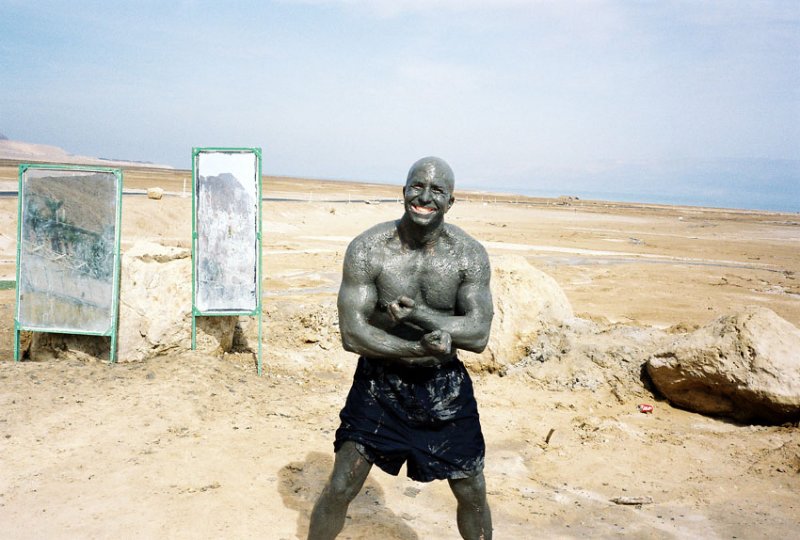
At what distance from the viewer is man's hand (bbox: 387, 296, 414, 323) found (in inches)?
118

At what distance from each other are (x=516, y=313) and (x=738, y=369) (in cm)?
259

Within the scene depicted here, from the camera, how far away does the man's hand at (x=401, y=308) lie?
3008mm

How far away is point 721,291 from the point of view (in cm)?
1495

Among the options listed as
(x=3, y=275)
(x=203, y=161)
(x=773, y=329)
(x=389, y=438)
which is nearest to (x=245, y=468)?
(x=389, y=438)

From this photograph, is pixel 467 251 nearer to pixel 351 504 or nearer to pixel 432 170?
pixel 432 170

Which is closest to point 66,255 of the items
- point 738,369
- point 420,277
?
point 420,277

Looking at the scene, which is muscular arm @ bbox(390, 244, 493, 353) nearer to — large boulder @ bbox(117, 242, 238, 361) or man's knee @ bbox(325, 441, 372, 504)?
man's knee @ bbox(325, 441, 372, 504)

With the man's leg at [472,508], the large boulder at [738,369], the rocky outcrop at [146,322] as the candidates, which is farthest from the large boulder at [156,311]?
the large boulder at [738,369]

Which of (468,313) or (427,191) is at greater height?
(427,191)

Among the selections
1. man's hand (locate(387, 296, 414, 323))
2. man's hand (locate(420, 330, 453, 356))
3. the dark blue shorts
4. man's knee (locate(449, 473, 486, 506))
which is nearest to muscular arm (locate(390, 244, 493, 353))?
man's hand (locate(387, 296, 414, 323))

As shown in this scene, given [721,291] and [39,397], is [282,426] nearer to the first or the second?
[39,397]

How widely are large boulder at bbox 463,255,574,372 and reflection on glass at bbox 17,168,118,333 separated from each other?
13.9ft

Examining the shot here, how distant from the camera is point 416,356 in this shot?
314cm

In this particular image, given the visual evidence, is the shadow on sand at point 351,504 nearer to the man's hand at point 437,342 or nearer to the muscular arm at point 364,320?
the muscular arm at point 364,320
